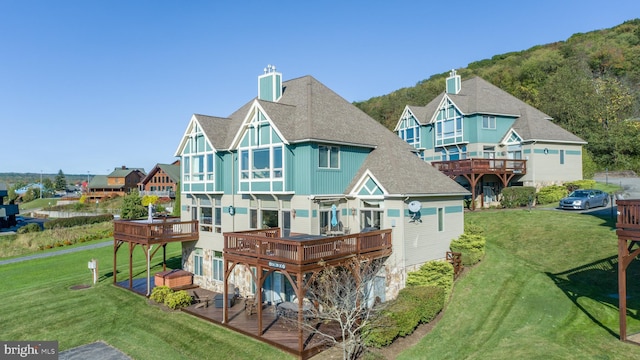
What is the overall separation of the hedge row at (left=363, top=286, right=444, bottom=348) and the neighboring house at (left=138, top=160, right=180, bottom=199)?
215 ft

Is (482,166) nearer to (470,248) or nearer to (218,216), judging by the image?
(470,248)

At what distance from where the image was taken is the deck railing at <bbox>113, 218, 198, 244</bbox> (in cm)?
2348

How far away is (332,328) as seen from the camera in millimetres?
16734

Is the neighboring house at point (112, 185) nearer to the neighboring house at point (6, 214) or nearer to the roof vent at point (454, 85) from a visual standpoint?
the neighboring house at point (6, 214)

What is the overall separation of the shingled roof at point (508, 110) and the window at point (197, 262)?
25.6 m

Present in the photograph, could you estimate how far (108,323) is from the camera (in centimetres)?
1909

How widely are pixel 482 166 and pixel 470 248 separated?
1290 cm

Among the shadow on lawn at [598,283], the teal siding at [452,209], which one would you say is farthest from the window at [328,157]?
the shadow on lawn at [598,283]

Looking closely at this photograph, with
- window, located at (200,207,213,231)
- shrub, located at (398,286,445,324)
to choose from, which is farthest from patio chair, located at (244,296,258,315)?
shrub, located at (398,286,445,324)

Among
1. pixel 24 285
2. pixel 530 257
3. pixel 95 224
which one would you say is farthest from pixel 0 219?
pixel 530 257

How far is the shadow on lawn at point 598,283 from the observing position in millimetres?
16406

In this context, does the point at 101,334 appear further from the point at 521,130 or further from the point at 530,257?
the point at 521,130

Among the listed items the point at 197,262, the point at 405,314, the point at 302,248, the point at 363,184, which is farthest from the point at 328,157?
the point at 197,262

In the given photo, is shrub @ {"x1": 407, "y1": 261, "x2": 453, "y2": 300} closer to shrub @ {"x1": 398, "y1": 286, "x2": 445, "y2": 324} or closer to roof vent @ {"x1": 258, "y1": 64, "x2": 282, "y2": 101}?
shrub @ {"x1": 398, "y1": 286, "x2": 445, "y2": 324}
